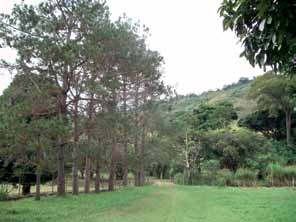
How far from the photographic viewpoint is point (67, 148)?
44.6 ft

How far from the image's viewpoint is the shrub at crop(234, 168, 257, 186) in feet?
69.9

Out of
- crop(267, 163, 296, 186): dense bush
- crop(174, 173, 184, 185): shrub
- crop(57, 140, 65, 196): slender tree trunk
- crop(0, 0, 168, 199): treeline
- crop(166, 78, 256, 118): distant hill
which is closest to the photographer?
crop(0, 0, 168, 199): treeline

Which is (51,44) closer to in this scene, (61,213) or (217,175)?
(61,213)

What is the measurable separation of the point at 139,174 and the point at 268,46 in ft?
63.5

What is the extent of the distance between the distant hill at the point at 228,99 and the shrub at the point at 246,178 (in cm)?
1441

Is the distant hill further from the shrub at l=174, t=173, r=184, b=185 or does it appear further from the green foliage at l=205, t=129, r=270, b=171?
the shrub at l=174, t=173, r=184, b=185

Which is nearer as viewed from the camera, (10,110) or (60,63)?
(10,110)

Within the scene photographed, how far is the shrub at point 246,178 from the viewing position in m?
21.3

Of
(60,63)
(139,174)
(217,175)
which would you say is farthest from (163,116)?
(60,63)

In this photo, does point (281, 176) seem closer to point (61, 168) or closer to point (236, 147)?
point (236, 147)

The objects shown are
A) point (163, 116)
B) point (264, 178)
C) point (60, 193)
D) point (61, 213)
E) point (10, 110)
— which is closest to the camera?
point (61, 213)

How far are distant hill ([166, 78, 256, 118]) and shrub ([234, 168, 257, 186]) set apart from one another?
1441 centimetres

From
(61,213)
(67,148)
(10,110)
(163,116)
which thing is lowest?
(61,213)

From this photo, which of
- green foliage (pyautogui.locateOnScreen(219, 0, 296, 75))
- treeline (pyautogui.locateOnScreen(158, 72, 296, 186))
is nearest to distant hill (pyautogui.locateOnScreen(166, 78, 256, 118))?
treeline (pyautogui.locateOnScreen(158, 72, 296, 186))
